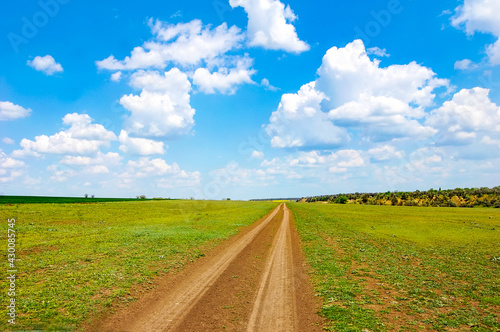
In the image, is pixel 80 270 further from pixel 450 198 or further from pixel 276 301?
pixel 450 198

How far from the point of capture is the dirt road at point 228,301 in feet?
32.1

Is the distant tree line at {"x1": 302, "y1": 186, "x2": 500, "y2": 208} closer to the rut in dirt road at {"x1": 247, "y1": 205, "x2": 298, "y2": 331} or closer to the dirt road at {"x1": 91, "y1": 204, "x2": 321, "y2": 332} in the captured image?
the rut in dirt road at {"x1": 247, "y1": 205, "x2": 298, "y2": 331}

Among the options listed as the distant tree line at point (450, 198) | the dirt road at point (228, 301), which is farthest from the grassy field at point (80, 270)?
the distant tree line at point (450, 198)

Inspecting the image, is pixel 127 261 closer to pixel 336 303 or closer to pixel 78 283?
pixel 78 283

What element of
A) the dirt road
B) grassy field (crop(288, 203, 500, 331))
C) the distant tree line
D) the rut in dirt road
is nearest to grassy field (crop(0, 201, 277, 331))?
the dirt road

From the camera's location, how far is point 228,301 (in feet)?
39.5

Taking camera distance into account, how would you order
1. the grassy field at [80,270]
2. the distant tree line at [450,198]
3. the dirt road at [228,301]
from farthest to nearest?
the distant tree line at [450,198] < the grassy field at [80,270] < the dirt road at [228,301]

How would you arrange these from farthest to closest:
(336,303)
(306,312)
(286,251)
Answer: (286,251)
(336,303)
(306,312)

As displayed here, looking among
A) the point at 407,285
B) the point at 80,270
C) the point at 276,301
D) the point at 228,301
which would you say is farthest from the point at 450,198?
the point at 80,270

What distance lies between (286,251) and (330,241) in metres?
7.84

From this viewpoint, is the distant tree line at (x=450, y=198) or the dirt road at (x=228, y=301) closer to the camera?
the dirt road at (x=228, y=301)

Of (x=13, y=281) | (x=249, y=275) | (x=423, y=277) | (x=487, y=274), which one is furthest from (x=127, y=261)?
(x=487, y=274)

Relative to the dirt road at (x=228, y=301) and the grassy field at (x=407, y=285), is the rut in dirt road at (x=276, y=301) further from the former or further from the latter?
the grassy field at (x=407, y=285)

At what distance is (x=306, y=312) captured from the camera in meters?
11.1
